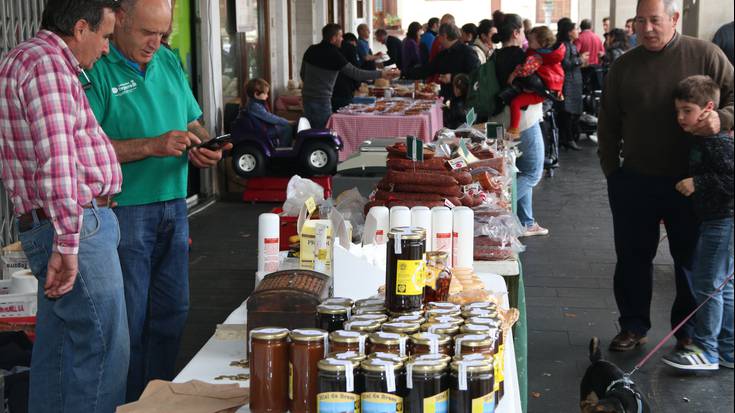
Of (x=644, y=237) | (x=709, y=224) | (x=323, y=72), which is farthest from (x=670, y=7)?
(x=323, y=72)

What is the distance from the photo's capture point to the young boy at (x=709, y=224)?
15.4 feet

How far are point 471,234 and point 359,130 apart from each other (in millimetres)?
6362

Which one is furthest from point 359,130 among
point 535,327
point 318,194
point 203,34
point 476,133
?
point 318,194

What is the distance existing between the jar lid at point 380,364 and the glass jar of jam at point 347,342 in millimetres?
106

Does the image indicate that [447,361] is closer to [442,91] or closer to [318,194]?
[318,194]

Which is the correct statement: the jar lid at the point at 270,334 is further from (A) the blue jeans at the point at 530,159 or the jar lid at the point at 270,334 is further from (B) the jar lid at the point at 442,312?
(A) the blue jeans at the point at 530,159

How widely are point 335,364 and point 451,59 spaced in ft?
30.1

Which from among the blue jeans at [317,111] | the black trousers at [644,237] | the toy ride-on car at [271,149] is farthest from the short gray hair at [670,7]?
the blue jeans at [317,111]

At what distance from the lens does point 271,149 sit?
10.1 meters

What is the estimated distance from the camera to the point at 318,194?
4559 millimetres

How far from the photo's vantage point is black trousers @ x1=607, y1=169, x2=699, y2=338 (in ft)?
16.5

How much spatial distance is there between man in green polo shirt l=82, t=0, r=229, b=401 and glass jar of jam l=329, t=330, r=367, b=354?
1627 mm

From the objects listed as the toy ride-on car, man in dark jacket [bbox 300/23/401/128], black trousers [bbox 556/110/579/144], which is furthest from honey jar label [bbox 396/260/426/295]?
black trousers [bbox 556/110/579/144]

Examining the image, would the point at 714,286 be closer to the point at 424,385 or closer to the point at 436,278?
the point at 436,278
